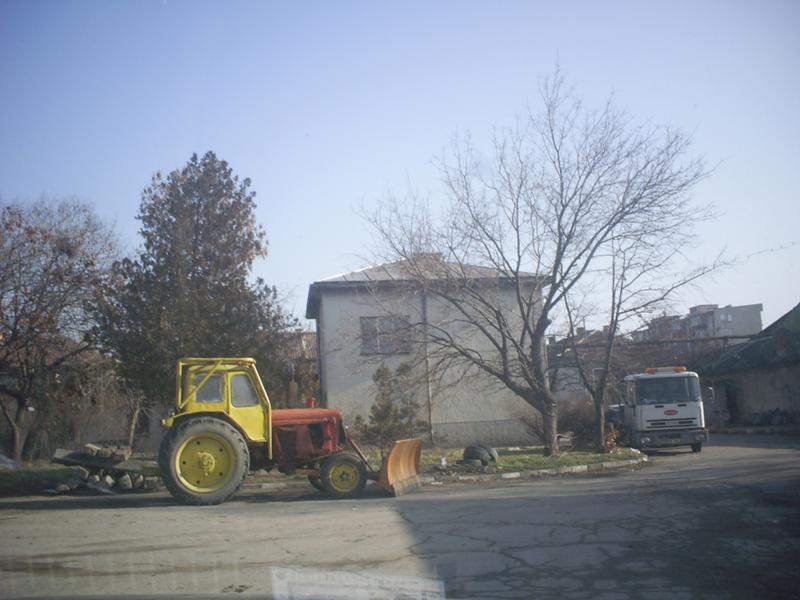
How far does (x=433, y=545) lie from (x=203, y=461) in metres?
6.30

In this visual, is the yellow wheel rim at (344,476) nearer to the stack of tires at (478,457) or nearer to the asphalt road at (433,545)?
the asphalt road at (433,545)

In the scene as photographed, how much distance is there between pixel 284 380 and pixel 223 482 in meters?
7.42

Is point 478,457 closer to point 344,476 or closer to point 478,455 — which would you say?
point 478,455

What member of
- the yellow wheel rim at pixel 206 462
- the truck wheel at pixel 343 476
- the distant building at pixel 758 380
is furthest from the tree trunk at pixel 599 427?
the yellow wheel rim at pixel 206 462

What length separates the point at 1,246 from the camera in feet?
68.9

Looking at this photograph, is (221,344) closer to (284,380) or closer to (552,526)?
(284,380)

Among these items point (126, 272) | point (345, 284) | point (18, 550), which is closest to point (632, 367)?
point (345, 284)

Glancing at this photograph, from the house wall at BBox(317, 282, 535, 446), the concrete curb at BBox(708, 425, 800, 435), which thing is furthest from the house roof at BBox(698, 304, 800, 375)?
the house wall at BBox(317, 282, 535, 446)

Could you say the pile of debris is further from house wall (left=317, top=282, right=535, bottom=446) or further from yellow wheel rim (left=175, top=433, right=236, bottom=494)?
house wall (left=317, top=282, right=535, bottom=446)

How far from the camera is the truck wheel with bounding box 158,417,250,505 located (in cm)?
1336

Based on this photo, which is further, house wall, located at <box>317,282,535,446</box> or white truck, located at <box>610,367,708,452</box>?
house wall, located at <box>317,282,535,446</box>

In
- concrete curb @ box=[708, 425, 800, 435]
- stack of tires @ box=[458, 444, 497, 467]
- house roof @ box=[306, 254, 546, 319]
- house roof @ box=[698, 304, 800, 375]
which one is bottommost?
concrete curb @ box=[708, 425, 800, 435]

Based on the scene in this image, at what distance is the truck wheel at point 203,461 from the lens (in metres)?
13.4

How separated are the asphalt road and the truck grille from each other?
785 centimetres
